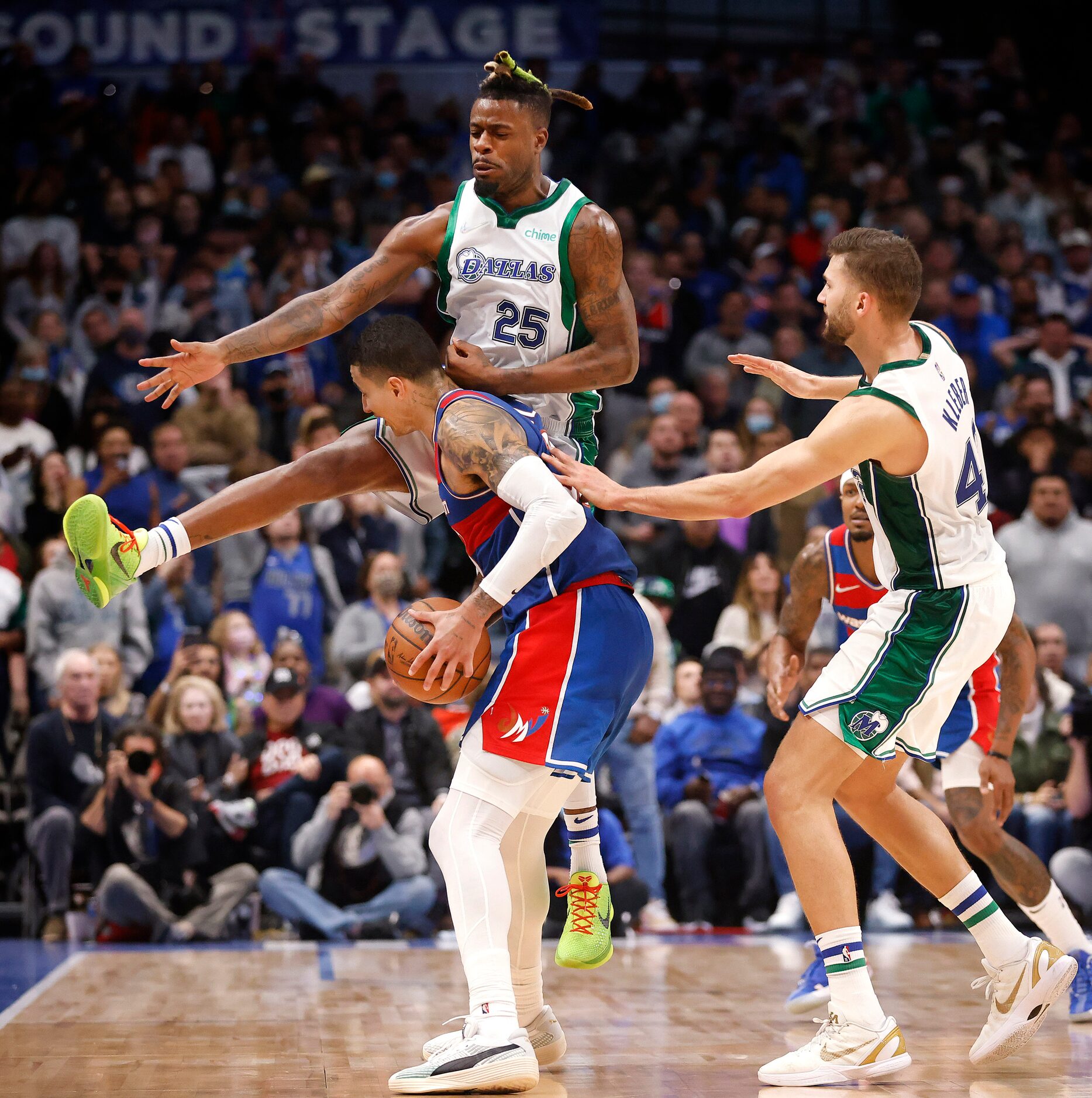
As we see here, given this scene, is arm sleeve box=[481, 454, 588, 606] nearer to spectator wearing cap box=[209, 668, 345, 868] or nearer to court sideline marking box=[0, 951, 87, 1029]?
court sideline marking box=[0, 951, 87, 1029]

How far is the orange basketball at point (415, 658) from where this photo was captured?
14.1 feet

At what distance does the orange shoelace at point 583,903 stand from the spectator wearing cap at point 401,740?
12.7ft

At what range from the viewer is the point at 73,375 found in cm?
1080

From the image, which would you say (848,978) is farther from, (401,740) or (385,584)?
(385,584)

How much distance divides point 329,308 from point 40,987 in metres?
3.20

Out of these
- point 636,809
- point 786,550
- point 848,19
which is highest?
point 848,19

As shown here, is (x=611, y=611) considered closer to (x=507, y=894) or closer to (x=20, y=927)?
(x=507, y=894)

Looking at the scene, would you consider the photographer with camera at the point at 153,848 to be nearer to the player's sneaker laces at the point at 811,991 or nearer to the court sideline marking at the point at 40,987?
the court sideline marking at the point at 40,987

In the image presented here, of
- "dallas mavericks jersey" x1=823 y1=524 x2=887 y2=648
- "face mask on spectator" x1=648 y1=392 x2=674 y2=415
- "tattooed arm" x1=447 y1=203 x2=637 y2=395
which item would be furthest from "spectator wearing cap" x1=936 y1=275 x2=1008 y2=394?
"tattooed arm" x1=447 y1=203 x2=637 y2=395

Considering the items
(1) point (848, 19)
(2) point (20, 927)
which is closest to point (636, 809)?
(2) point (20, 927)

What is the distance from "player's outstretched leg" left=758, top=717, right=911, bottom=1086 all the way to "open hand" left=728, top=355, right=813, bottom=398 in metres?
1.25

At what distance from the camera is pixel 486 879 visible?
4.12 m

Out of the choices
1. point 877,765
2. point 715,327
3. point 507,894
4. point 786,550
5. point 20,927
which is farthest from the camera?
point 715,327

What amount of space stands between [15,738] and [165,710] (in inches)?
39.7
